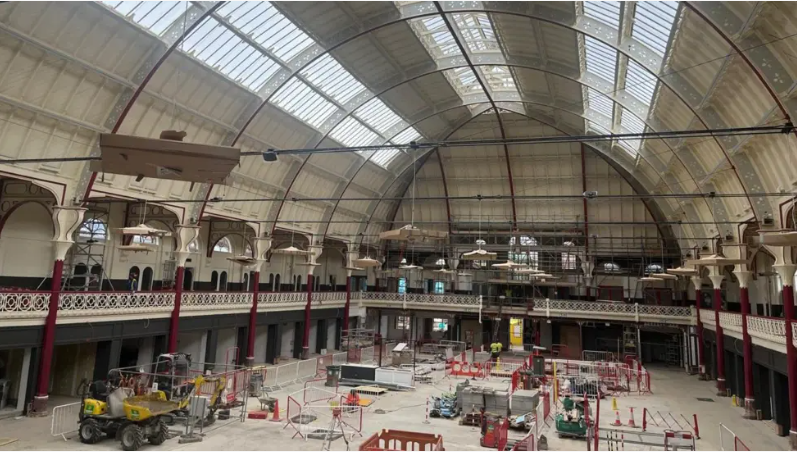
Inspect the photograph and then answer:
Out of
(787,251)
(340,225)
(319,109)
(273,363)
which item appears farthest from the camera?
(340,225)

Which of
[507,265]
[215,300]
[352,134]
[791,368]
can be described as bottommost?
[791,368]

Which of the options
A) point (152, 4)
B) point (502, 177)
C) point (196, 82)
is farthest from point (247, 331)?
point (502, 177)

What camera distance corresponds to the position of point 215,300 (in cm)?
2647

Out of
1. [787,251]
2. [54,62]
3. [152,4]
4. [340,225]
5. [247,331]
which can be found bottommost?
[247,331]

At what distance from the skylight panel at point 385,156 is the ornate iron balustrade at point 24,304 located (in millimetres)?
23509

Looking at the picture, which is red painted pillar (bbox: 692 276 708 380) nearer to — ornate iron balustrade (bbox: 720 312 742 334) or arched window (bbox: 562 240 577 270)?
ornate iron balustrade (bbox: 720 312 742 334)

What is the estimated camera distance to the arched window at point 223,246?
32594mm

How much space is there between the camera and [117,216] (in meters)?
25.2

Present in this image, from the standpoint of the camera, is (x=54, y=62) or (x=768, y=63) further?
(x=54, y=62)

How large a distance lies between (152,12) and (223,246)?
1825cm

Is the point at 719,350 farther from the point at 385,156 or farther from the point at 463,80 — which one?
the point at 385,156

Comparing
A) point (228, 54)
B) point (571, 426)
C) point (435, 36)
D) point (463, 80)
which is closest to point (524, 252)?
point (463, 80)

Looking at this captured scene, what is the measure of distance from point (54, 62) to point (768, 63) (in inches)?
915

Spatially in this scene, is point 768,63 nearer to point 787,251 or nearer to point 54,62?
point 787,251
